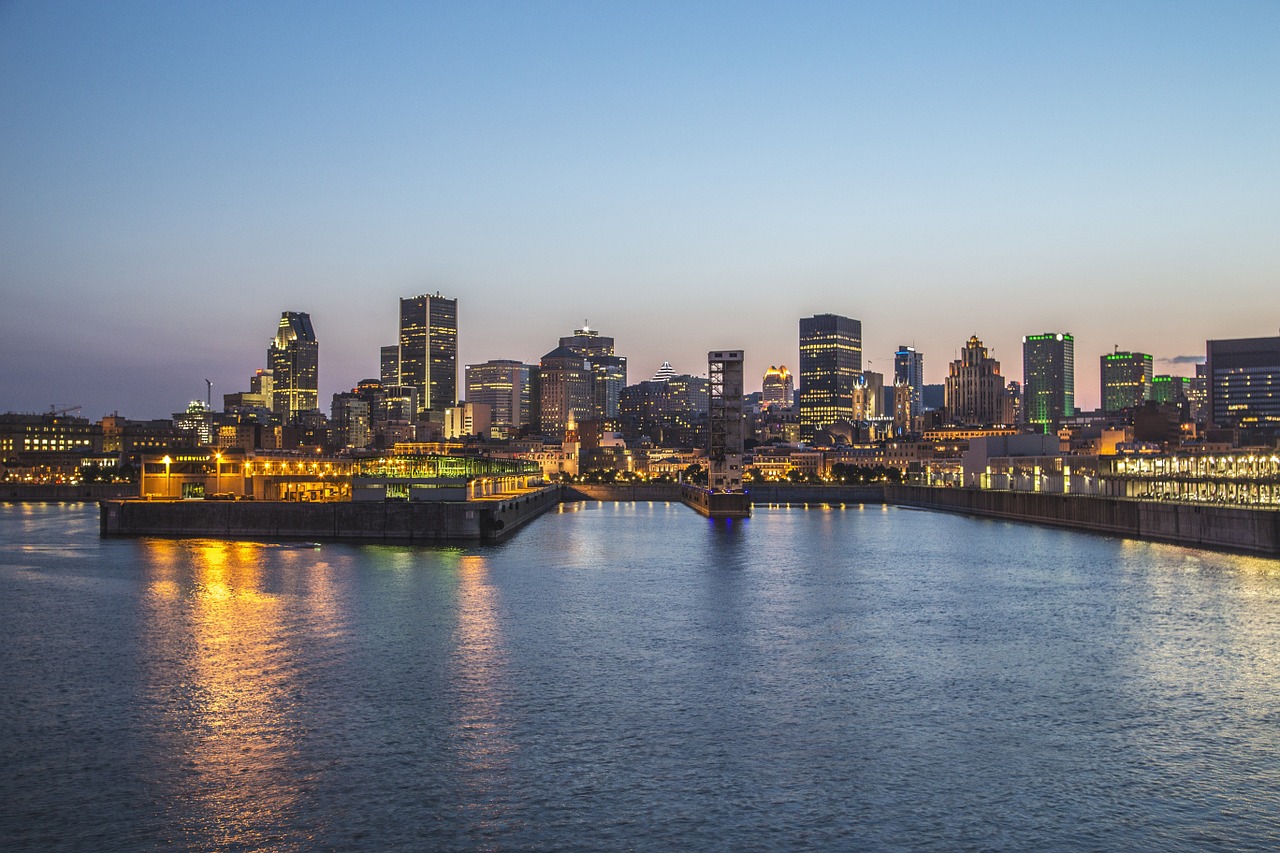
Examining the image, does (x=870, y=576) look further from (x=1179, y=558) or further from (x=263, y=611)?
(x=263, y=611)

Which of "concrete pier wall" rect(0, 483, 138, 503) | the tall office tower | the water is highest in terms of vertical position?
the tall office tower

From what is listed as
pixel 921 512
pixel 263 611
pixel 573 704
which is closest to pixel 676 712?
pixel 573 704

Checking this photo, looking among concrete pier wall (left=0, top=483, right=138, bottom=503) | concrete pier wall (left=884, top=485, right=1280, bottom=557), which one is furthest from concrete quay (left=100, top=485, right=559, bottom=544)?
concrete pier wall (left=0, top=483, right=138, bottom=503)

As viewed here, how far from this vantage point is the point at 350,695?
30.9 metres

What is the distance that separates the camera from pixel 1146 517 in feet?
302

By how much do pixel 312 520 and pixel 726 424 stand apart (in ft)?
246

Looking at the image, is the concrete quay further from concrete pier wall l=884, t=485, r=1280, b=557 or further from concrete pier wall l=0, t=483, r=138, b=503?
concrete pier wall l=0, t=483, r=138, b=503

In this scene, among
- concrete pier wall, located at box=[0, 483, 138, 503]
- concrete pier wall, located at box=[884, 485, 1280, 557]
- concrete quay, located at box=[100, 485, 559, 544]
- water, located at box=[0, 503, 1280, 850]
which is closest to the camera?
water, located at box=[0, 503, 1280, 850]

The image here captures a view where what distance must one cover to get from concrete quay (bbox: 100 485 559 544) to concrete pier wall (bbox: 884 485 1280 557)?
175 feet

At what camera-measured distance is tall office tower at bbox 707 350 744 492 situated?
151250 mm

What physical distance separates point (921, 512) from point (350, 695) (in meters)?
133

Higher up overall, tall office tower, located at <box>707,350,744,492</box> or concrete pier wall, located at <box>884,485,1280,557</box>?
tall office tower, located at <box>707,350,744,492</box>

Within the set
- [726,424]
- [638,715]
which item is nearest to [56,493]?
[726,424]

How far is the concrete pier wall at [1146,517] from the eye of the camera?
7381 cm
